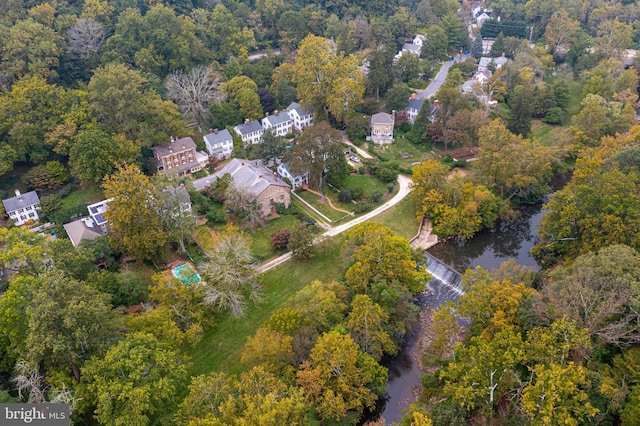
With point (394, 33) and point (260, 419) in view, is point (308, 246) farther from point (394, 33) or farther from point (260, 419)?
point (394, 33)

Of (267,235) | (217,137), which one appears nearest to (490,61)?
(217,137)

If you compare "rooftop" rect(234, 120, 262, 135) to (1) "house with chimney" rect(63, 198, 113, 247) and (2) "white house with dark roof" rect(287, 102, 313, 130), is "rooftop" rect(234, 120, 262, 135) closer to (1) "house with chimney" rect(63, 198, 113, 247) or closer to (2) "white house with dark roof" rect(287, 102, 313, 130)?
(2) "white house with dark roof" rect(287, 102, 313, 130)

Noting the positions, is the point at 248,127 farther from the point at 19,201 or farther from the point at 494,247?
the point at 494,247

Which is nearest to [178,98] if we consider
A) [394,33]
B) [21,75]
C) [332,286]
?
[21,75]

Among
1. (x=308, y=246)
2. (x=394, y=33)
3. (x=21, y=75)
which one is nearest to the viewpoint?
(x=308, y=246)

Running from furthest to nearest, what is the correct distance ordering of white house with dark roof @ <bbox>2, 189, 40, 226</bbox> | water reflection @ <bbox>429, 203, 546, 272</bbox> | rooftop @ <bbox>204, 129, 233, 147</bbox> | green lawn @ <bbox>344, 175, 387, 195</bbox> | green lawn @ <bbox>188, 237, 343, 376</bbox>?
rooftop @ <bbox>204, 129, 233, 147</bbox> < green lawn @ <bbox>344, 175, 387, 195</bbox> < white house with dark roof @ <bbox>2, 189, 40, 226</bbox> < water reflection @ <bbox>429, 203, 546, 272</bbox> < green lawn @ <bbox>188, 237, 343, 376</bbox>

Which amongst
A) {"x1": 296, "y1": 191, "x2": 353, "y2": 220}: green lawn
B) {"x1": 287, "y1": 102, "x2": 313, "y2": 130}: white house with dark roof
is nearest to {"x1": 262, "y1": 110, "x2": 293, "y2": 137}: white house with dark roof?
{"x1": 287, "y1": 102, "x2": 313, "y2": 130}: white house with dark roof
